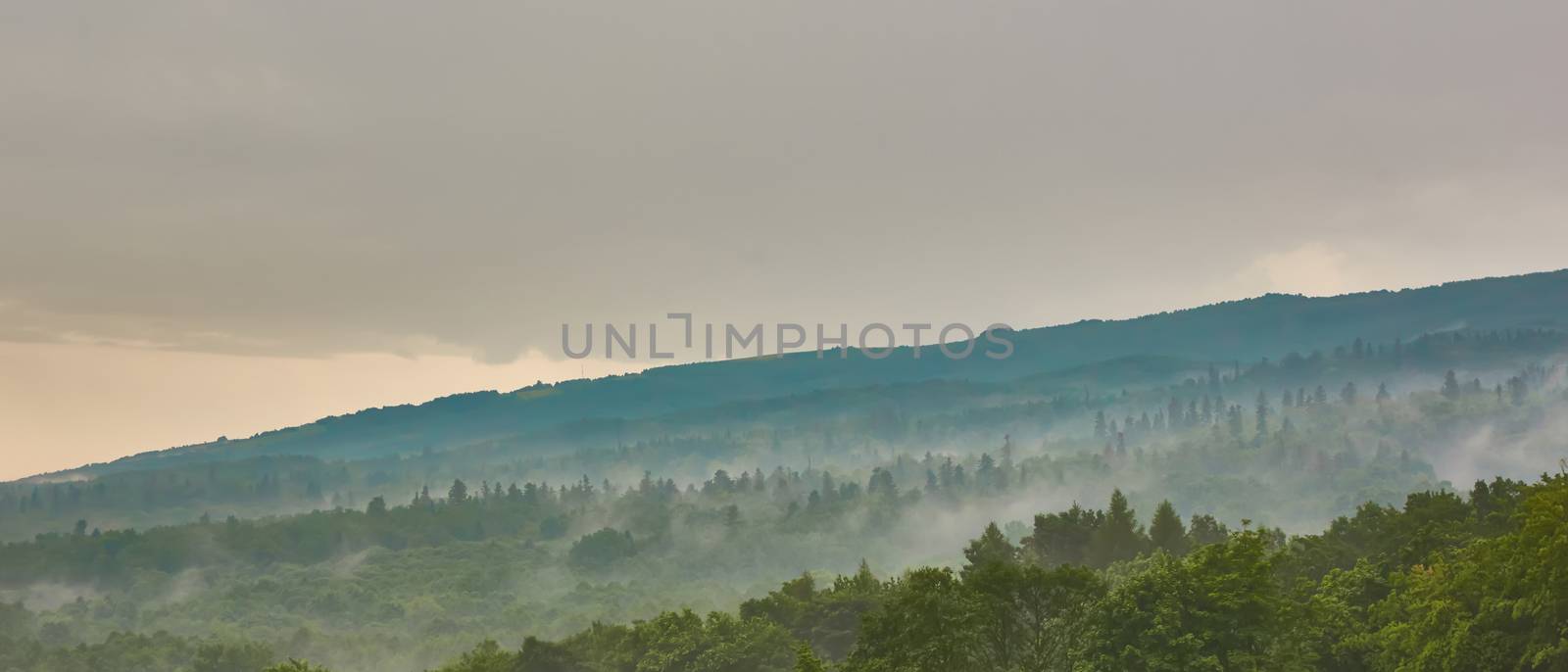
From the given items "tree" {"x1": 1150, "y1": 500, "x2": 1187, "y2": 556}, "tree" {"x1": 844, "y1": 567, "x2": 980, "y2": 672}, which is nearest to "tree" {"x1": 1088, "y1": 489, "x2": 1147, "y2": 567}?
"tree" {"x1": 1150, "y1": 500, "x2": 1187, "y2": 556}

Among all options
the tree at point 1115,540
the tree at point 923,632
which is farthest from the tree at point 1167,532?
the tree at point 923,632

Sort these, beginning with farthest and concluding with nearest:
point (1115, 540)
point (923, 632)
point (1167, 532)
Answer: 1. point (1167, 532)
2. point (1115, 540)
3. point (923, 632)

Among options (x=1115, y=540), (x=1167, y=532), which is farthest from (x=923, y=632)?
(x=1167, y=532)

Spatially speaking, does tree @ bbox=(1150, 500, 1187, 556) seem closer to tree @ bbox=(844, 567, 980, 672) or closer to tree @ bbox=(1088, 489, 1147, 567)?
tree @ bbox=(1088, 489, 1147, 567)

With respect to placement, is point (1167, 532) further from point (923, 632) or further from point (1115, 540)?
point (923, 632)

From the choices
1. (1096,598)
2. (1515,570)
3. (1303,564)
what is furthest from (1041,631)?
(1303,564)

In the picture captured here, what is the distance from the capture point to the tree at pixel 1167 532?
167 metres

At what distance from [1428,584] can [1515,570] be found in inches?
525

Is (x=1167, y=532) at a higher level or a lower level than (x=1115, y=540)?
higher

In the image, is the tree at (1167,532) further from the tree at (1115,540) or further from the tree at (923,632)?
the tree at (923,632)

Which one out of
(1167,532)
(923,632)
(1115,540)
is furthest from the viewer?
(1167,532)

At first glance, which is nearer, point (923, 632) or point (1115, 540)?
point (923, 632)

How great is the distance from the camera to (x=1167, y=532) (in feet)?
559

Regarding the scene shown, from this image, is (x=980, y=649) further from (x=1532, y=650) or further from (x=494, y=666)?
(x=494, y=666)
